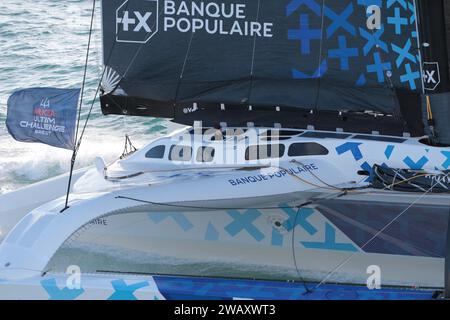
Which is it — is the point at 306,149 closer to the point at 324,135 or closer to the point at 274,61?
the point at 324,135

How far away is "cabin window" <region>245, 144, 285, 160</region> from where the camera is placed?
701 centimetres

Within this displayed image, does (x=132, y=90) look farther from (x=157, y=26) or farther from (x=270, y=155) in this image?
(x=270, y=155)

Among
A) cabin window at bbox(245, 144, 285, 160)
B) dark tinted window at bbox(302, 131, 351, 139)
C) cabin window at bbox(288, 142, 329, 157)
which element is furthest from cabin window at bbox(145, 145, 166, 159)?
dark tinted window at bbox(302, 131, 351, 139)

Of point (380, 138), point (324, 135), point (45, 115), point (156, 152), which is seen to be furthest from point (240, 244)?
point (45, 115)

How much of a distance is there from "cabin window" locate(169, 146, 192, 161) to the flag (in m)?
1.07

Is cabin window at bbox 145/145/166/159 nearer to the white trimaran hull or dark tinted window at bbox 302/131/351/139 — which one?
the white trimaran hull

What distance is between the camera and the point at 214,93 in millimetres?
6938

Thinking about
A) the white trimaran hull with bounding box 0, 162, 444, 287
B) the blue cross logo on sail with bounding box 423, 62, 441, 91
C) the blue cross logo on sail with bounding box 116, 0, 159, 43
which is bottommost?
the white trimaran hull with bounding box 0, 162, 444, 287

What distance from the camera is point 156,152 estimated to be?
24.0ft

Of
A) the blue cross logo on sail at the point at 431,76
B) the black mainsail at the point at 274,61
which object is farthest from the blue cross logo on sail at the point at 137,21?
the blue cross logo on sail at the point at 431,76

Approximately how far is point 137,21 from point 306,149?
1817mm

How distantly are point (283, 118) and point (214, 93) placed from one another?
648 mm

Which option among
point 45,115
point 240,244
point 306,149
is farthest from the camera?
point 240,244

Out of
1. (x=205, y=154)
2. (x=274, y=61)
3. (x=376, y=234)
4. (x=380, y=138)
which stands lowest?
(x=376, y=234)
